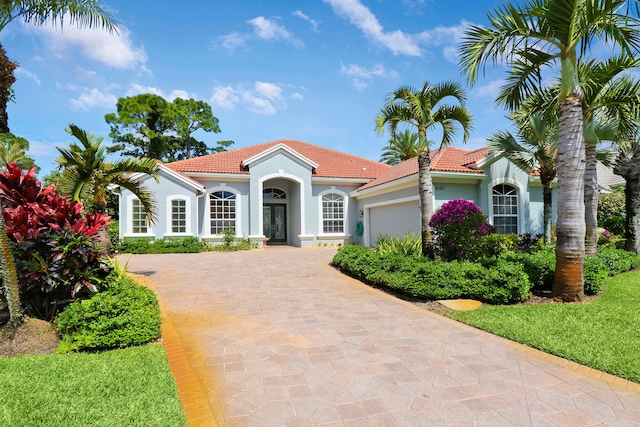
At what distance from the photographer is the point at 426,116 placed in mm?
9891

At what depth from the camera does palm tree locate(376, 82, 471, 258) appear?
32.3ft

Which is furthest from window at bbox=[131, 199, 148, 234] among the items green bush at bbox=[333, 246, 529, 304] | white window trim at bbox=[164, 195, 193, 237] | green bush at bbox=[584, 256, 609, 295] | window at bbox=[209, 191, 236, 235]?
green bush at bbox=[584, 256, 609, 295]

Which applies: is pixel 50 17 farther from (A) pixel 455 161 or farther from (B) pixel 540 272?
(A) pixel 455 161

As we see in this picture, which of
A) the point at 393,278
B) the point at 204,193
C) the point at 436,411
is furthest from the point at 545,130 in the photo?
the point at 204,193

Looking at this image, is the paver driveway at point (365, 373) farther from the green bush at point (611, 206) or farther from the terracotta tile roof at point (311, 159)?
the green bush at point (611, 206)

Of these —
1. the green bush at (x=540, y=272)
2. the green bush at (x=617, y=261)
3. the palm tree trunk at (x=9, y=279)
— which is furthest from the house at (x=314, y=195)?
the palm tree trunk at (x=9, y=279)

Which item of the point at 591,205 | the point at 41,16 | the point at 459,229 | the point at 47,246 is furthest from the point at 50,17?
the point at 591,205

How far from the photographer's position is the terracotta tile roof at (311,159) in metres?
19.3

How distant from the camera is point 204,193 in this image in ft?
61.2

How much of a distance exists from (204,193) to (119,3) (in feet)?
40.2

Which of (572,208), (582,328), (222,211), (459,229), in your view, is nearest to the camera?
(582,328)

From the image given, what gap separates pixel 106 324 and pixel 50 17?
19.4ft

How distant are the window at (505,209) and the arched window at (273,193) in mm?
12805

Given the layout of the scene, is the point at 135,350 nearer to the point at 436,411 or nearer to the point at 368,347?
the point at 368,347
